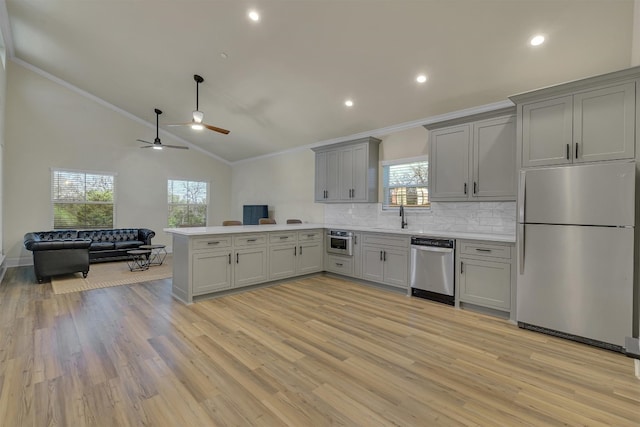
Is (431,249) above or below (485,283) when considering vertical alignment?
above

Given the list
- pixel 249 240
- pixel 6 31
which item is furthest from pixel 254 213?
pixel 6 31

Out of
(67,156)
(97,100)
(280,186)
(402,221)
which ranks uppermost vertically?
(97,100)

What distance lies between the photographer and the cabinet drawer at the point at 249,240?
426 centimetres

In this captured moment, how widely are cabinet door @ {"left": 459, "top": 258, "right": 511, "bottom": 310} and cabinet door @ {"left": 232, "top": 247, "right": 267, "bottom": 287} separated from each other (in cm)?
280

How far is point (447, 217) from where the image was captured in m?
4.57

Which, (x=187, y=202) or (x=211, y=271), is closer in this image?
(x=211, y=271)

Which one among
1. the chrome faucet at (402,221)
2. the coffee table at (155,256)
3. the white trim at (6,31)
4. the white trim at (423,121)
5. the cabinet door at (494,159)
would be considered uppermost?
the white trim at (6,31)

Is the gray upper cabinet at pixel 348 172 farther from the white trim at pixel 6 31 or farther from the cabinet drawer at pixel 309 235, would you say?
the white trim at pixel 6 31

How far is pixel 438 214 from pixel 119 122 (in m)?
7.77

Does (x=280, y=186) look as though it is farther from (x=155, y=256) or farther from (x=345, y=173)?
(x=155, y=256)

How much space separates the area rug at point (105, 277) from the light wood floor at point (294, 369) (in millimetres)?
928

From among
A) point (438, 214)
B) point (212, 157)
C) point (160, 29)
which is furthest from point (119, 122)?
point (438, 214)

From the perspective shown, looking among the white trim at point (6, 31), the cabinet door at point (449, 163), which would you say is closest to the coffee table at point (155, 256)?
the white trim at point (6, 31)

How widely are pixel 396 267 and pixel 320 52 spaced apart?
3162mm
